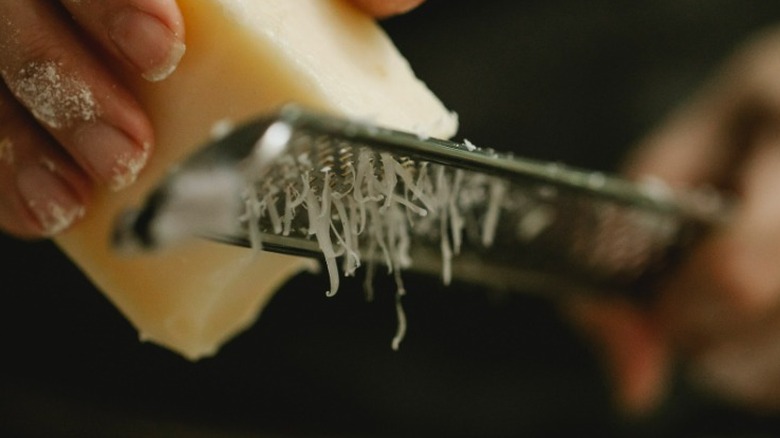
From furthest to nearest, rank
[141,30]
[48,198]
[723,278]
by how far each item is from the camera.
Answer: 1. [723,278]
2. [48,198]
3. [141,30]

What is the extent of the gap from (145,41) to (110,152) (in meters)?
0.11

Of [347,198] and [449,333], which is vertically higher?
[347,198]

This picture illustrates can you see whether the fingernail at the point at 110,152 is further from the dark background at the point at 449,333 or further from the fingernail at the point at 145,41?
the dark background at the point at 449,333

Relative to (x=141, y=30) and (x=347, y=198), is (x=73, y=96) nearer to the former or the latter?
(x=141, y=30)

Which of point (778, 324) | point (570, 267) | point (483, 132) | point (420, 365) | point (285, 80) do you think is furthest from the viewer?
point (483, 132)

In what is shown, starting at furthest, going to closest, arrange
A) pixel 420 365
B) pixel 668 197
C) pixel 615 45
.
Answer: pixel 615 45 < pixel 420 365 < pixel 668 197

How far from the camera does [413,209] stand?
0.71 meters

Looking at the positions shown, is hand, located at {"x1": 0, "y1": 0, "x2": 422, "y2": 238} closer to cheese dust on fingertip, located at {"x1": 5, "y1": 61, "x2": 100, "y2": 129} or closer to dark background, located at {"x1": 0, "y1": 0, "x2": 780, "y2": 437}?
cheese dust on fingertip, located at {"x1": 5, "y1": 61, "x2": 100, "y2": 129}

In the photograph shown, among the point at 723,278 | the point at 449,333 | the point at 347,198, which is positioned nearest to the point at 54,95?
the point at 347,198

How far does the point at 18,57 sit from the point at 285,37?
26cm

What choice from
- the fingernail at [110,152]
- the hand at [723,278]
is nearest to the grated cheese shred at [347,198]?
the fingernail at [110,152]

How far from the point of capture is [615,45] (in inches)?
79.4

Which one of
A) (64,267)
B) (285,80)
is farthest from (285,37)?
(64,267)

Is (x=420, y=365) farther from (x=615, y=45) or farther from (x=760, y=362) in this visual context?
(x=615, y=45)
